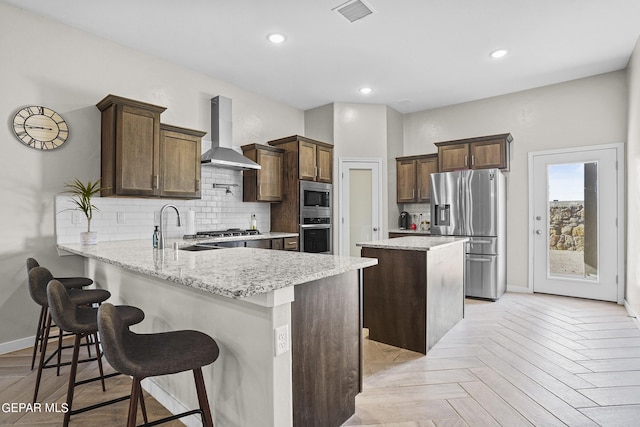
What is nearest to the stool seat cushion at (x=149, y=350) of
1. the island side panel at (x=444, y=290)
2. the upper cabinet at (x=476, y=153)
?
the island side panel at (x=444, y=290)

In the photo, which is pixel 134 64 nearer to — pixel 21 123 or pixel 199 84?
pixel 199 84

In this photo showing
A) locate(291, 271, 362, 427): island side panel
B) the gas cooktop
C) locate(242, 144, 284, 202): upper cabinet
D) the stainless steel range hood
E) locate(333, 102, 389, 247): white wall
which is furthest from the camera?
locate(333, 102, 389, 247): white wall

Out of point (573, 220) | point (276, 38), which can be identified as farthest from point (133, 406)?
point (573, 220)

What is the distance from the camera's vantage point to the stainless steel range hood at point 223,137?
4395mm

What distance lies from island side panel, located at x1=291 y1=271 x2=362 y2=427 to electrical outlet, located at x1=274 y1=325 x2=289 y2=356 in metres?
0.12

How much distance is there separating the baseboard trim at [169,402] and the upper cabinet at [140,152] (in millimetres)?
1884

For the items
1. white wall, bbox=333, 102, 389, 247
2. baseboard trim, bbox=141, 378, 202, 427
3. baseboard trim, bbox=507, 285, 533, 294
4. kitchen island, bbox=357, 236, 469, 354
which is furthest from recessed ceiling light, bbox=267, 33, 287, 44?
baseboard trim, bbox=507, 285, 533, 294

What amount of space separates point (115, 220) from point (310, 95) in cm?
326

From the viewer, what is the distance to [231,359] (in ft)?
5.35

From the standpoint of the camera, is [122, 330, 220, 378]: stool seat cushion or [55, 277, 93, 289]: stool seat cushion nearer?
[122, 330, 220, 378]: stool seat cushion

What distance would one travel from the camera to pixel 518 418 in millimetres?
2006

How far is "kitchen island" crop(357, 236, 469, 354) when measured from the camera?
2947mm

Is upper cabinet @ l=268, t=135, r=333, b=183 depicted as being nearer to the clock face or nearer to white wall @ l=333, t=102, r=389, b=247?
white wall @ l=333, t=102, r=389, b=247
